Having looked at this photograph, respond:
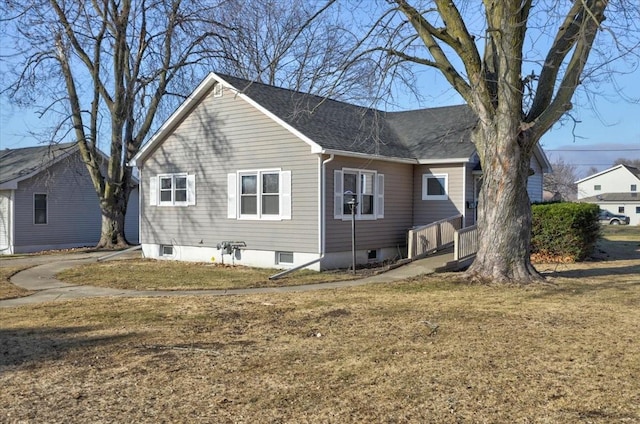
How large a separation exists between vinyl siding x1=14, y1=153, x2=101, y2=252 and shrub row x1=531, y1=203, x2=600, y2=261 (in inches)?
796

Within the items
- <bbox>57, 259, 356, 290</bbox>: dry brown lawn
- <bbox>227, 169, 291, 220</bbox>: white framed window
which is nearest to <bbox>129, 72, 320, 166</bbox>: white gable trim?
<bbox>227, 169, 291, 220</bbox>: white framed window

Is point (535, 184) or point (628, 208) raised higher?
point (535, 184)

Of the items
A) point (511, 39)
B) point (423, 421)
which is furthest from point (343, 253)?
point (423, 421)

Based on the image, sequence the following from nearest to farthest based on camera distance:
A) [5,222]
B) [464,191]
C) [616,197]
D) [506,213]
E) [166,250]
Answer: [506,213] < [464,191] < [166,250] < [5,222] < [616,197]

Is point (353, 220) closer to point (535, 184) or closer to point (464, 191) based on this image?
point (464, 191)

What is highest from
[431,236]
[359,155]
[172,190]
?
[359,155]

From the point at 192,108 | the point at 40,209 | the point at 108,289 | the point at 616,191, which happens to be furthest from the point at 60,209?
the point at 616,191

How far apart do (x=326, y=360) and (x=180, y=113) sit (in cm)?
1394

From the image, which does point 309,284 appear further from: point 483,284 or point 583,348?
point 583,348

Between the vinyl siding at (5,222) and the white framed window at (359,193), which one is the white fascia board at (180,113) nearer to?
the white framed window at (359,193)

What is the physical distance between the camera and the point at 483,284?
40.5ft

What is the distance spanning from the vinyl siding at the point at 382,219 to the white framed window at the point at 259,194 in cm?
129

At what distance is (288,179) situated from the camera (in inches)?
635

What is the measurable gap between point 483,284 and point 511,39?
5214 millimetres
